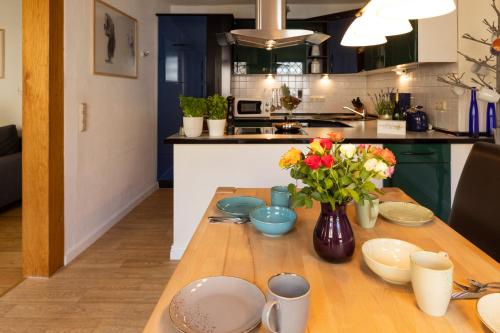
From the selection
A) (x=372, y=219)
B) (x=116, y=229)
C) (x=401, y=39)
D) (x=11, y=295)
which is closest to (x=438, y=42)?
(x=401, y=39)

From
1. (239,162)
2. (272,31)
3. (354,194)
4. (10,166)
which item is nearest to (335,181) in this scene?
(354,194)

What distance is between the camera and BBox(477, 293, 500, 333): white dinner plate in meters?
0.77

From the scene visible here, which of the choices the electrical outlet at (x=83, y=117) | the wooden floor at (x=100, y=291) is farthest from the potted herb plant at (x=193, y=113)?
the wooden floor at (x=100, y=291)

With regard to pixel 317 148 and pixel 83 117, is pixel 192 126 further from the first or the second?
pixel 317 148

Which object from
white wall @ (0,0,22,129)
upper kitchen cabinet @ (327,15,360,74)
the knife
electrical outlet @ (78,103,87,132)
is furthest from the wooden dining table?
white wall @ (0,0,22,129)

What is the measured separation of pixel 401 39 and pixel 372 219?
2.56m

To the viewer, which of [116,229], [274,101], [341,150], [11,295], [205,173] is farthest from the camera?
[274,101]

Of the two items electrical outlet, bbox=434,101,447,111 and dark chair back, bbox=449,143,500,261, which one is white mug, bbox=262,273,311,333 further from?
electrical outlet, bbox=434,101,447,111

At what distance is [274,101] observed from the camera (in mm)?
5715

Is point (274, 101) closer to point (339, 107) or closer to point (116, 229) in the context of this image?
point (339, 107)

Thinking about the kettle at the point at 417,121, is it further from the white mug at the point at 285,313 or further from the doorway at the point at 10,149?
the doorway at the point at 10,149

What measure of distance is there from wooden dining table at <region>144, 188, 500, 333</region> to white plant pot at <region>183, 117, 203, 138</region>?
141cm

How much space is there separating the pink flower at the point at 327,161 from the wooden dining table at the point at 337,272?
10.9 inches

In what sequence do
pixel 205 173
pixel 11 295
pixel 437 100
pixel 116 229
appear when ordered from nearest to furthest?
pixel 11 295 < pixel 205 173 < pixel 437 100 < pixel 116 229
